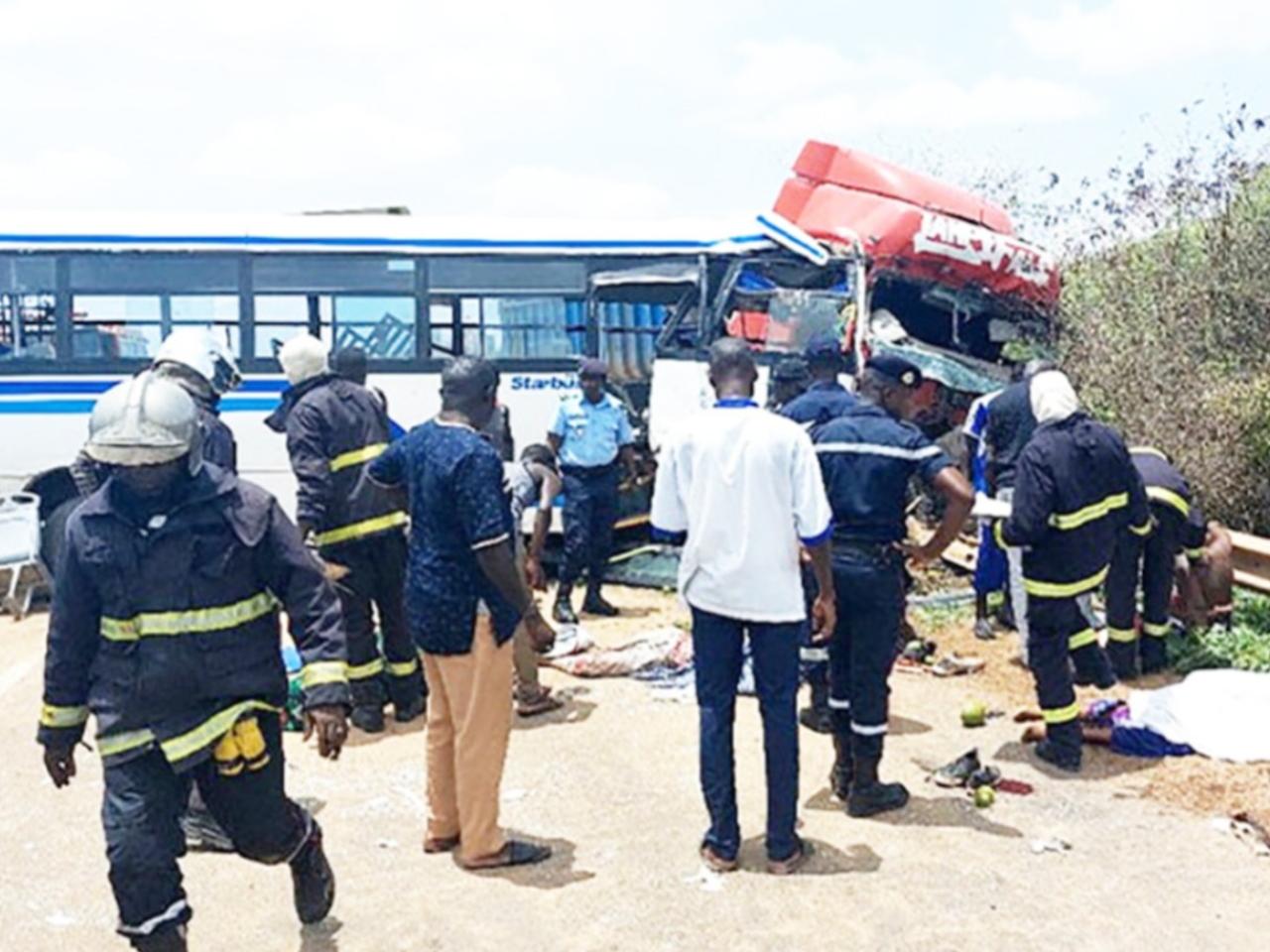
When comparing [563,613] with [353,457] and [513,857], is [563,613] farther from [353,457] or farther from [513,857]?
[513,857]

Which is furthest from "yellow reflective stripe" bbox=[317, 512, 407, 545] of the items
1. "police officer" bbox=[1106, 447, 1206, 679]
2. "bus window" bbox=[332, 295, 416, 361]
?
"bus window" bbox=[332, 295, 416, 361]

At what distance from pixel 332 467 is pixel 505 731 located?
193cm

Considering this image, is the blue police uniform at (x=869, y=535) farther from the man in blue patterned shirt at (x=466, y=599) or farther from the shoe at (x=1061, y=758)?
the man in blue patterned shirt at (x=466, y=599)

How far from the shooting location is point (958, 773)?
541cm

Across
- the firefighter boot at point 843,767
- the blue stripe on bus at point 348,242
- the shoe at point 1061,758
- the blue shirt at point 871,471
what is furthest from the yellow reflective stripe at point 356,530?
the blue stripe on bus at point 348,242

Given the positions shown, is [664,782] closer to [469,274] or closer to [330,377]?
[330,377]

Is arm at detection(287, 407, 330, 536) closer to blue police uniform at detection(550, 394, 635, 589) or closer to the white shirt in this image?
the white shirt

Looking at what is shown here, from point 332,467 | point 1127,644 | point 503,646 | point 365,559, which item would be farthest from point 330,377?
point 1127,644

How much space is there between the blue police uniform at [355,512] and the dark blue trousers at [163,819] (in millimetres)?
2347

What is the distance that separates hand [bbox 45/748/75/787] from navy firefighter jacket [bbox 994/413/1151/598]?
156 inches

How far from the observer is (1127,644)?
22.8ft

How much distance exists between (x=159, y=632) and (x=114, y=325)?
7511mm

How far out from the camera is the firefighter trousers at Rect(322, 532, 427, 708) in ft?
20.1

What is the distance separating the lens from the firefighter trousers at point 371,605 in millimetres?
6141
